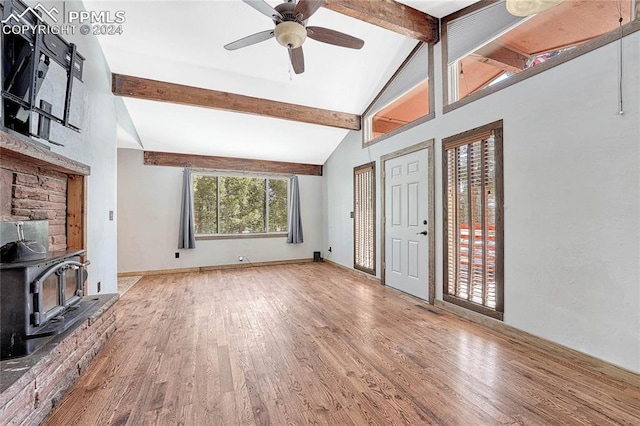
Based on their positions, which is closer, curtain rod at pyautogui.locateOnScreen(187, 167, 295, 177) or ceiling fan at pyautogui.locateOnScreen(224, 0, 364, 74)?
ceiling fan at pyautogui.locateOnScreen(224, 0, 364, 74)

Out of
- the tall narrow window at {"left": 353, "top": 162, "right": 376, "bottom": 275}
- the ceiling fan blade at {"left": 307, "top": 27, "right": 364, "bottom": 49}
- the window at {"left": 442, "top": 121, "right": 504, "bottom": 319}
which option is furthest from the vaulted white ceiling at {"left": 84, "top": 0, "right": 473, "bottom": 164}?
the window at {"left": 442, "top": 121, "right": 504, "bottom": 319}

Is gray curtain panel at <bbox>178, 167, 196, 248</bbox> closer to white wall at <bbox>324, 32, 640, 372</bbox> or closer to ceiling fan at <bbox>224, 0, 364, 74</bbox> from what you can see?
ceiling fan at <bbox>224, 0, 364, 74</bbox>

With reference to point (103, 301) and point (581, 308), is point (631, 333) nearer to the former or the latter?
point (581, 308)

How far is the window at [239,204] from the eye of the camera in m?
5.87

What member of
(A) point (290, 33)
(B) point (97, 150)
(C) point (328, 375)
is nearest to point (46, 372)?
(C) point (328, 375)

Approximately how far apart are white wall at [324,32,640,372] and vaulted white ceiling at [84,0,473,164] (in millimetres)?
1608

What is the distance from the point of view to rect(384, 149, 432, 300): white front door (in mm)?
3699

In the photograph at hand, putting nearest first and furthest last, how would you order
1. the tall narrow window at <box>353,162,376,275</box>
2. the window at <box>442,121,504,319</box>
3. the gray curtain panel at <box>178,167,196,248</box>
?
the window at <box>442,121,504,319</box> < the tall narrow window at <box>353,162,376,275</box> < the gray curtain panel at <box>178,167,196,248</box>

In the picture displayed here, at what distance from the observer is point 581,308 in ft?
6.99

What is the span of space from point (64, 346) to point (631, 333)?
3.67m

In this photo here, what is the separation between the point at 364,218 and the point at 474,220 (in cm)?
228

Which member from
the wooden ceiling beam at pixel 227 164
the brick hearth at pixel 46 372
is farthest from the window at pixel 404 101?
the brick hearth at pixel 46 372

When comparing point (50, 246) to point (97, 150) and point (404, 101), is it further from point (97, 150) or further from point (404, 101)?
point (404, 101)

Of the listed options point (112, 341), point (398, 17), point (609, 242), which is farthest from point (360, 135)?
point (112, 341)
